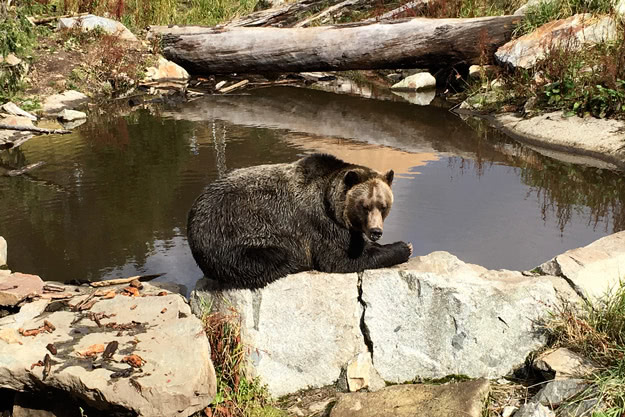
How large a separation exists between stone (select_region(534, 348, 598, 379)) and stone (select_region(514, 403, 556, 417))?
0.93 ft

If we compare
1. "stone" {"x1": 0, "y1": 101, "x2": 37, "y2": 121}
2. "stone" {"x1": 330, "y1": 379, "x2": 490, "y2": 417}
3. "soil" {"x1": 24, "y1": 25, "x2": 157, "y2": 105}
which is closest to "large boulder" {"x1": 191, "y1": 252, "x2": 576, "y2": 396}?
"stone" {"x1": 330, "y1": 379, "x2": 490, "y2": 417}

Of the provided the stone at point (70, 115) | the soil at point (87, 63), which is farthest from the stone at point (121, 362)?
the soil at point (87, 63)

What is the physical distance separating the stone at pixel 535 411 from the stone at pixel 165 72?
14.6 meters

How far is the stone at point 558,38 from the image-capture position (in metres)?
12.9

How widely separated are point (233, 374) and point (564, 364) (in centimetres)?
209

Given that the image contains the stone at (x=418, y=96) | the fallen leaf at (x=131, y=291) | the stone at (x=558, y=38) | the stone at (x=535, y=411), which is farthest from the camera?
the stone at (x=418, y=96)

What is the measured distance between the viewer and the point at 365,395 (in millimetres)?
4746

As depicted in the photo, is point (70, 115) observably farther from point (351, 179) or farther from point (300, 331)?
point (300, 331)

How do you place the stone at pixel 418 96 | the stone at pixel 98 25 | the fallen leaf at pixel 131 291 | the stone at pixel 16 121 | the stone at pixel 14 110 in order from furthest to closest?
the stone at pixel 98 25
the stone at pixel 418 96
the stone at pixel 14 110
the stone at pixel 16 121
the fallen leaf at pixel 131 291

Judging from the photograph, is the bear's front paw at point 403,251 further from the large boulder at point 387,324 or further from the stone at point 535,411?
the stone at point 535,411

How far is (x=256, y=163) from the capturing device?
10.1 meters

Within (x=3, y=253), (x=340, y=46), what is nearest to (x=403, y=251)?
(x=3, y=253)

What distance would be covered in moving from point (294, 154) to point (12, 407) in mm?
6439

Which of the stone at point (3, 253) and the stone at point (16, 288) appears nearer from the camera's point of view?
the stone at point (16, 288)
